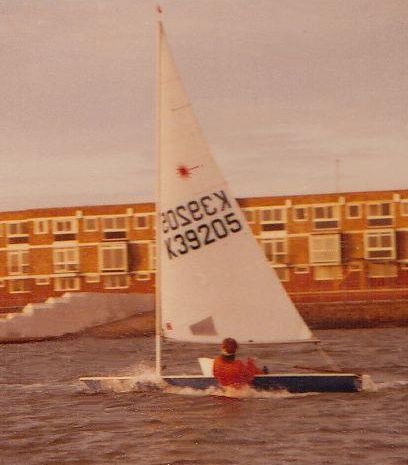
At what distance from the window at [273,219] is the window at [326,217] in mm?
2337

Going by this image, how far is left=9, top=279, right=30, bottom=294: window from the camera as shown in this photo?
76375mm

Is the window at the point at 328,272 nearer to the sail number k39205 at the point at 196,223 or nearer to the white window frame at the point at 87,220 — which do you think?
the white window frame at the point at 87,220

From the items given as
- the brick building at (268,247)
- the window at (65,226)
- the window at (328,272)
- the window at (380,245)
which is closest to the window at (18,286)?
the brick building at (268,247)

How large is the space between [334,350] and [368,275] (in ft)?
101

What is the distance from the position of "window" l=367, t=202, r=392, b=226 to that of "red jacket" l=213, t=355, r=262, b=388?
52374 mm

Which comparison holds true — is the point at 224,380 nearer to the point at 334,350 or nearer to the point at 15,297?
the point at 334,350

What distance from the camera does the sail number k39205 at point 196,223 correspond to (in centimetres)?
2092

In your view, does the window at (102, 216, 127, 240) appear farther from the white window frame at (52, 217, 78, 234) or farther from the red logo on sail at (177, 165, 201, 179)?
the red logo on sail at (177, 165, 201, 179)

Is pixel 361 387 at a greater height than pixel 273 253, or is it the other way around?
pixel 273 253

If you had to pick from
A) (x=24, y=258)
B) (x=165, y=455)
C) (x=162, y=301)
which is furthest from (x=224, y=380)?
(x=24, y=258)

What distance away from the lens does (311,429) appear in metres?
18.6

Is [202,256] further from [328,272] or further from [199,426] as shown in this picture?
[328,272]

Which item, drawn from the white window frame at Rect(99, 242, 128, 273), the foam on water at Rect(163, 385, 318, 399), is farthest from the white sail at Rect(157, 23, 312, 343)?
the white window frame at Rect(99, 242, 128, 273)

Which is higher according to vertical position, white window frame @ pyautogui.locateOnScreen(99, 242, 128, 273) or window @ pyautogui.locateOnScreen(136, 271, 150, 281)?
white window frame @ pyautogui.locateOnScreen(99, 242, 128, 273)
